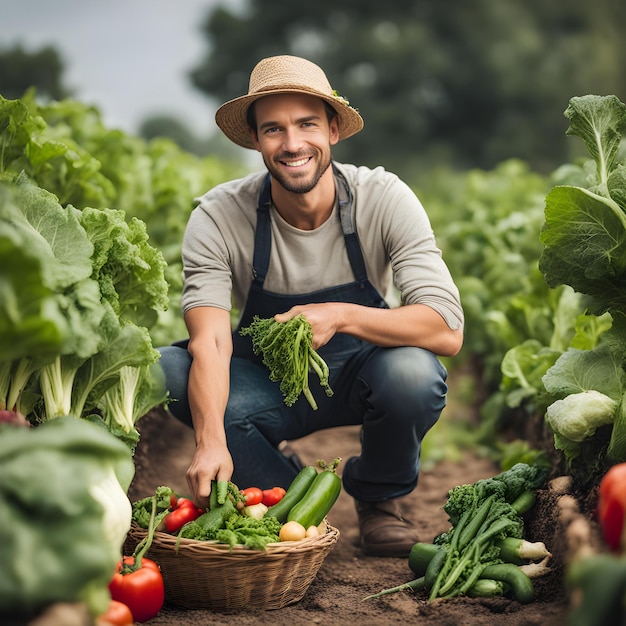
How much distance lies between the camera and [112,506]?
9.65ft

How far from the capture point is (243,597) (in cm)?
347

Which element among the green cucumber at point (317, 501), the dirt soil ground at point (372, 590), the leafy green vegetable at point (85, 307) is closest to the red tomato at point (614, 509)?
the dirt soil ground at point (372, 590)

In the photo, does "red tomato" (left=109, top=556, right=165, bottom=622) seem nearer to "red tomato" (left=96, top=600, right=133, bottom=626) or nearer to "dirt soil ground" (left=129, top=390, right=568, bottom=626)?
"dirt soil ground" (left=129, top=390, right=568, bottom=626)

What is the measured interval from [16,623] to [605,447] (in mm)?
2504

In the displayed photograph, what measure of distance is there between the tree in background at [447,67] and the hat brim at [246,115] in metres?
30.4

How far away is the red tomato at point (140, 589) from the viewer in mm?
3100

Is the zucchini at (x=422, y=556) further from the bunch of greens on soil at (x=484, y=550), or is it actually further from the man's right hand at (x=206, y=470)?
the man's right hand at (x=206, y=470)

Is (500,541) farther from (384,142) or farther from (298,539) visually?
(384,142)

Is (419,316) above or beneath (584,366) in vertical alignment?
above

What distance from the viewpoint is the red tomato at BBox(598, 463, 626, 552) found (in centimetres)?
254

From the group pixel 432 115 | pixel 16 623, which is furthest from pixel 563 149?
pixel 16 623

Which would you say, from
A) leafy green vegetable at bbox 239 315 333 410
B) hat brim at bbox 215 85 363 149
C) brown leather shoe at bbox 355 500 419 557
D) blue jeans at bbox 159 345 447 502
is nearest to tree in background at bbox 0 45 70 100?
hat brim at bbox 215 85 363 149

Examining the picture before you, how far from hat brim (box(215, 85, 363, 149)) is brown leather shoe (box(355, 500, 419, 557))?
2.00 m

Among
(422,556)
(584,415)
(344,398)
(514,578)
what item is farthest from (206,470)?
(584,415)
